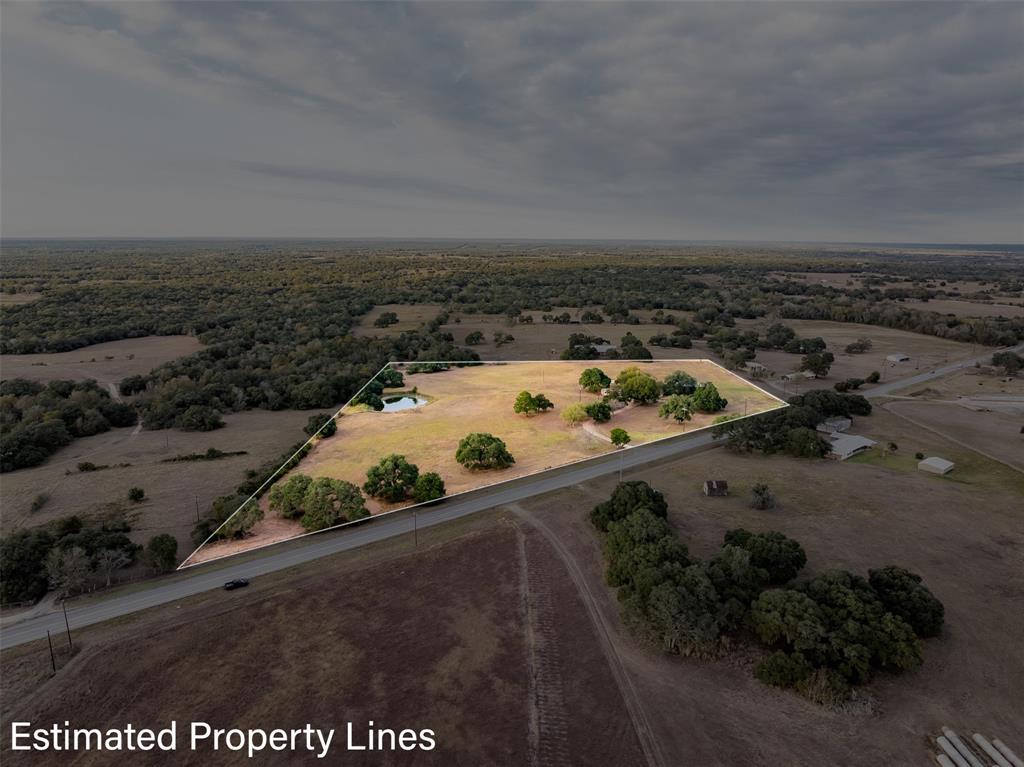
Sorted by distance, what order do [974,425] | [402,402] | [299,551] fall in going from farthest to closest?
[974,425] → [402,402] → [299,551]

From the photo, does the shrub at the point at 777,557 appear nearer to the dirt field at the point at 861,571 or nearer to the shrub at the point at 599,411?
the dirt field at the point at 861,571

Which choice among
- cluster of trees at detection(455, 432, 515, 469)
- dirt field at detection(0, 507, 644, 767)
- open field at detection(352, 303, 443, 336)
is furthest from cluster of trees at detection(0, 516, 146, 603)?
open field at detection(352, 303, 443, 336)

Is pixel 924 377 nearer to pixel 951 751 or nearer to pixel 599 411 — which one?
pixel 599 411

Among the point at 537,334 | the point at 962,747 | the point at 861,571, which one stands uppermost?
the point at 962,747

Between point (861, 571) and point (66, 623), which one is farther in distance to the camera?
point (861, 571)

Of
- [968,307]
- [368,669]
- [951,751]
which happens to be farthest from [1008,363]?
[368,669]

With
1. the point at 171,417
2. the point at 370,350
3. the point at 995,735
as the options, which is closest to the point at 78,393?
the point at 171,417

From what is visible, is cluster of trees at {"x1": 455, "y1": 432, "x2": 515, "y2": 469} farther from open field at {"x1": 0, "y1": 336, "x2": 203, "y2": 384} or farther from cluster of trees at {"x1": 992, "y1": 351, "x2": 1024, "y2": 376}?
cluster of trees at {"x1": 992, "y1": 351, "x2": 1024, "y2": 376}

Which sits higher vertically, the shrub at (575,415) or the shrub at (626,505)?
the shrub at (575,415)

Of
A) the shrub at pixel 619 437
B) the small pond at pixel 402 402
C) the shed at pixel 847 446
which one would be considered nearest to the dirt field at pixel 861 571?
the shed at pixel 847 446
